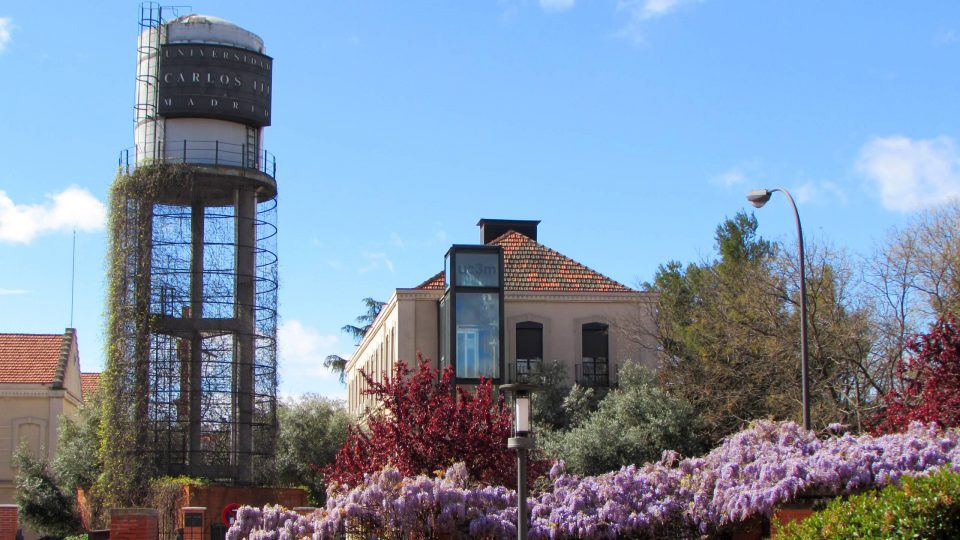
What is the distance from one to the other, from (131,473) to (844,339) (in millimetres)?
24417

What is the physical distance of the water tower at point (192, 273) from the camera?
44.7 m

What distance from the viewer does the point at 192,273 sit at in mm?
45031

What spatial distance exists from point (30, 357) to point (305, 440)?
1552 cm

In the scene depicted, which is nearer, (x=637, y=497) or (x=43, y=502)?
(x=637, y=497)

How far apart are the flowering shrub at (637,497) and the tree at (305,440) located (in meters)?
31.4

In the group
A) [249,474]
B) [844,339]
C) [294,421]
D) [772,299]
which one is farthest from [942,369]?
[294,421]

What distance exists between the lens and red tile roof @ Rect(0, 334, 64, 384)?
5809cm

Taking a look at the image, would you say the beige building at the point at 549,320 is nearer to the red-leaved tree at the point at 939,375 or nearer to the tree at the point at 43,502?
the tree at the point at 43,502

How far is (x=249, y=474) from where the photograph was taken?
149ft

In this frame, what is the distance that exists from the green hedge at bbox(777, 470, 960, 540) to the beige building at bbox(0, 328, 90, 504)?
156 feet

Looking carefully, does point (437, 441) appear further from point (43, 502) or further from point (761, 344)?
point (43, 502)

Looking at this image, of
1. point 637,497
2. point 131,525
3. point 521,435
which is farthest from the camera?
point 131,525

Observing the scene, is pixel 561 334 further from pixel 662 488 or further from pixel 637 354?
pixel 662 488

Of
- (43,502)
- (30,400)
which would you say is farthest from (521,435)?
(30,400)
